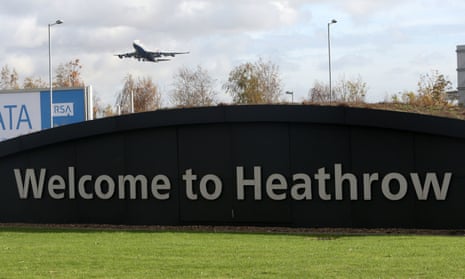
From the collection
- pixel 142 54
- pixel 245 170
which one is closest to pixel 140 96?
pixel 142 54

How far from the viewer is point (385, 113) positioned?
18.9m

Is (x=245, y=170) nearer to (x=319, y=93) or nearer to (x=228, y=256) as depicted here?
(x=228, y=256)

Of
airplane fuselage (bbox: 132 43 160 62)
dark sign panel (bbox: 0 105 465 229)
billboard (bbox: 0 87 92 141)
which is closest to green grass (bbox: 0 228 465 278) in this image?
dark sign panel (bbox: 0 105 465 229)

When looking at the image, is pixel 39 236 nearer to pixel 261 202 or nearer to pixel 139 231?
pixel 139 231

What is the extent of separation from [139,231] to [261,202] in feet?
10.9

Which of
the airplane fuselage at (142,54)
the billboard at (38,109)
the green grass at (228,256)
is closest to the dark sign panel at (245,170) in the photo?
the green grass at (228,256)

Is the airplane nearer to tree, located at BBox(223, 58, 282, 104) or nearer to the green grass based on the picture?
tree, located at BBox(223, 58, 282, 104)

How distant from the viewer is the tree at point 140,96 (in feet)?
221

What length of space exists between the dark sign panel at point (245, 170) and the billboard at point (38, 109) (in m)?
21.6

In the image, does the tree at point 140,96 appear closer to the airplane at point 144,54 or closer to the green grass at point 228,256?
the airplane at point 144,54

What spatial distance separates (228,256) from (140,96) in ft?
184

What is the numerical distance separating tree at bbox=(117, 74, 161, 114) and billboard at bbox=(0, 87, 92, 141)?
69.4ft

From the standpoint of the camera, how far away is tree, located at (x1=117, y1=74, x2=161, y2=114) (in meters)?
67.3

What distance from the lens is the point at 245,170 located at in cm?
2036
